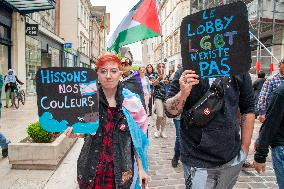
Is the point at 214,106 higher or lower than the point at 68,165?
higher

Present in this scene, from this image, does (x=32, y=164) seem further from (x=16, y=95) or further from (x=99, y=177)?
(x=16, y=95)

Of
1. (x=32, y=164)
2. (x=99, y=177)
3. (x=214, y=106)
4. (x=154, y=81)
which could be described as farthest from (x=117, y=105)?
(x=154, y=81)

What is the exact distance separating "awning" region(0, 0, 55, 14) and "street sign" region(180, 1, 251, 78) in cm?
1484

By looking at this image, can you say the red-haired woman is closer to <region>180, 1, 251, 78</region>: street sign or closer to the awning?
<region>180, 1, 251, 78</region>: street sign

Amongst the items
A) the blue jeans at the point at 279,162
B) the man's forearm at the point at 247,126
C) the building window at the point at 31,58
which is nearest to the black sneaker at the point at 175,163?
the blue jeans at the point at 279,162

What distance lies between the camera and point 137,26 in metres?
7.05

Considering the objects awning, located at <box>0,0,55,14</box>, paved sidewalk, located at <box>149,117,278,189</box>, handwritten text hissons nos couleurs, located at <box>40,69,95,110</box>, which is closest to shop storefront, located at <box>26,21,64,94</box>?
awning, located at <box>0,0,55,14</box>

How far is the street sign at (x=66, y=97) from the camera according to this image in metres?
2.71

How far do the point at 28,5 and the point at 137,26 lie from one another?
12078 mm

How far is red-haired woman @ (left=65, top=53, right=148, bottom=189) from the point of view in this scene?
106 inches

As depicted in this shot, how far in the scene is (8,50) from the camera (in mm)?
17031

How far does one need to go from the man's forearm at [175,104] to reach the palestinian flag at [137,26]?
430 centimetres

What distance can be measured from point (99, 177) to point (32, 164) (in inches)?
128

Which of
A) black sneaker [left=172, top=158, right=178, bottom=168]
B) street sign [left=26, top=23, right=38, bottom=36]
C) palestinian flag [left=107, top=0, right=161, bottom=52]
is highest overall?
street sign [left=26, top=23, right=38, bottom=36]
